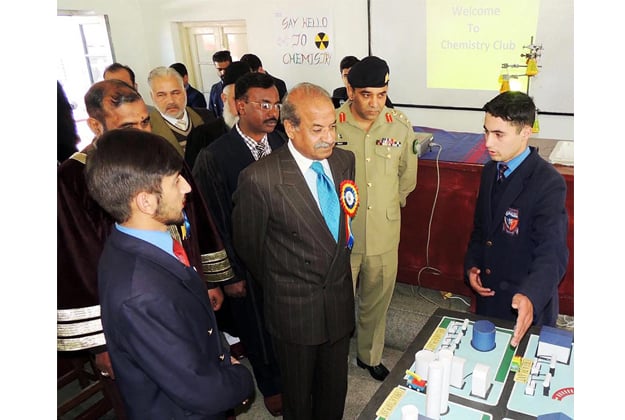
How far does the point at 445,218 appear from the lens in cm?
313

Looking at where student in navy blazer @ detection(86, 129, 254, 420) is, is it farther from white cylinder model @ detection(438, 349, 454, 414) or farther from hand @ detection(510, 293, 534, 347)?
hand @ detection(510, 293, 534, 347)

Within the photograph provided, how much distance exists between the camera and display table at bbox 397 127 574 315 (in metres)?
2.97

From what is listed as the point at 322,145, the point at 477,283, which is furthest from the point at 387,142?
the point at 477,283

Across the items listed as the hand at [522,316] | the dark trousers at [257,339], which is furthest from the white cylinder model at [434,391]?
the dark trousers at [257,339]

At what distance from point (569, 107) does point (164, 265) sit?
15.9 feet

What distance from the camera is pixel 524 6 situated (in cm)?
474

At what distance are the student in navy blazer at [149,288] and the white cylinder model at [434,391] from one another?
0.57m

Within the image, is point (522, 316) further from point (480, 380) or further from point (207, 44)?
point (207, 44)

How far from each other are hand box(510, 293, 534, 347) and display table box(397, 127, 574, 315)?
55.6 inches

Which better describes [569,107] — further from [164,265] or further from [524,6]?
[164,265]

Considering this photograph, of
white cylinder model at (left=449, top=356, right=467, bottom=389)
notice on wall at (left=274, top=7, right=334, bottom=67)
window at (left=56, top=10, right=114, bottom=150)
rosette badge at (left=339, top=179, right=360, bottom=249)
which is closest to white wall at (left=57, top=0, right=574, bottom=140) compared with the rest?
notice on wall at (left=274, top=7, right=334, bottom=67)

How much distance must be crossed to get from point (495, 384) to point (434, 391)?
0.91 feet
